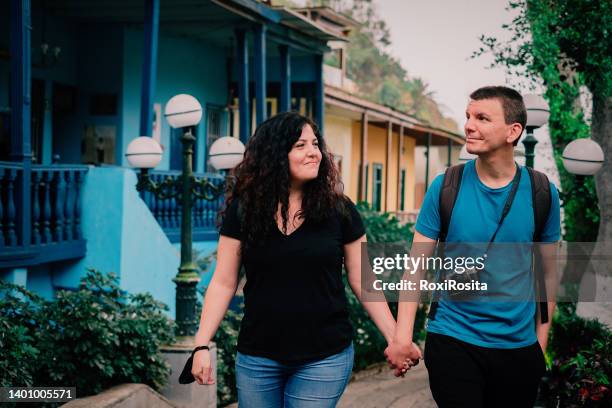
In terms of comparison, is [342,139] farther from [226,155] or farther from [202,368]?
[202,368]

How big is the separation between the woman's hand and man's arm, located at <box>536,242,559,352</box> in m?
1.40

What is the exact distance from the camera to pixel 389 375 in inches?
448

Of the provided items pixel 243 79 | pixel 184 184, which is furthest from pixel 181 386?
pixel 243 79

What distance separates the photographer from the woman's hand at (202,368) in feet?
11.9

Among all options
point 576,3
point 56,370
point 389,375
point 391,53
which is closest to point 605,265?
point 576,3

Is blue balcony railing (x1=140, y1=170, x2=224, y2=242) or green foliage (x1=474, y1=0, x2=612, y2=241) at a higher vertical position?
green foliage (x1=474, y1=0, x2=612, y2=241)

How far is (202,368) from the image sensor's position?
362cm

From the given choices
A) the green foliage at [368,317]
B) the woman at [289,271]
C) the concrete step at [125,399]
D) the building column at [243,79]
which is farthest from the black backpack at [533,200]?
the building column at [243,79]

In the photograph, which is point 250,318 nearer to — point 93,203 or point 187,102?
point 187,102

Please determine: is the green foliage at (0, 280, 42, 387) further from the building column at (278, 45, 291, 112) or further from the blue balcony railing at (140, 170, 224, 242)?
the building column at (278, 45, 291, 112)

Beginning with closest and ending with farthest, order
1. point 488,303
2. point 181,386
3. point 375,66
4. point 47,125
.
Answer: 1. point 488,303
2. point 181,386
3. point 47,125
4. point 375,66

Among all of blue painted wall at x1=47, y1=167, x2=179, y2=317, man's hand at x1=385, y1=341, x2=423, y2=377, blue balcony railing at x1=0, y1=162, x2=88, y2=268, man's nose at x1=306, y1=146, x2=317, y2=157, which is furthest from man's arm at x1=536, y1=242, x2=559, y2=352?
blue painted wall at x1=47, y1=167, x2=179, y2=317

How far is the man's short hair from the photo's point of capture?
3.65m

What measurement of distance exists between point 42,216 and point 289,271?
6.61m
